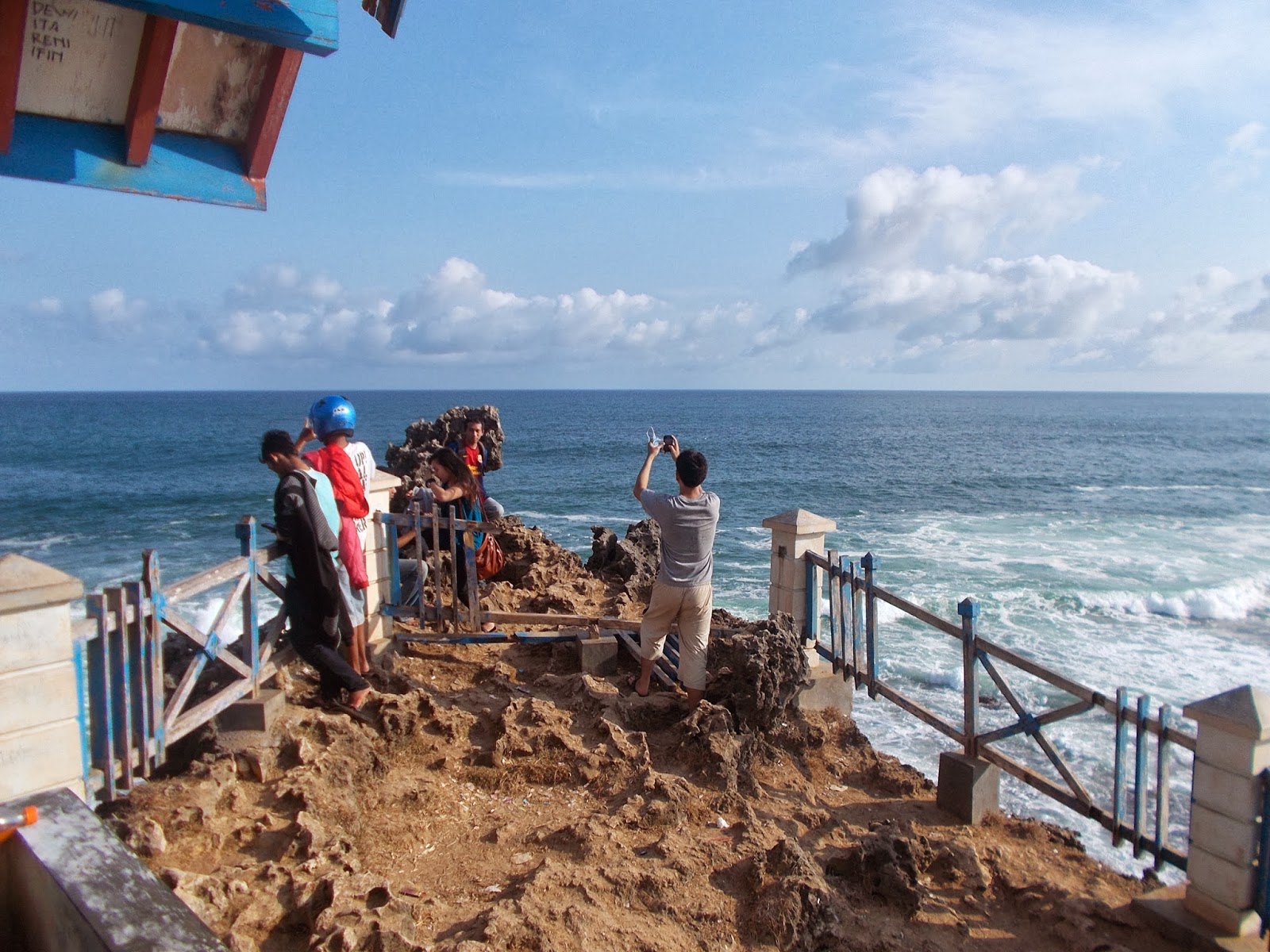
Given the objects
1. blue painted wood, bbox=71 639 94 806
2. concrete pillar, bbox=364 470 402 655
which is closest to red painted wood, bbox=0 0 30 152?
blue painted wood, bbox=71 639 94 806

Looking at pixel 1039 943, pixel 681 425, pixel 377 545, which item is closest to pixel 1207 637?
pixel 1039 943

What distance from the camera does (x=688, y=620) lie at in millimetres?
6125

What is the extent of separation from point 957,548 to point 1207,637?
10017mm

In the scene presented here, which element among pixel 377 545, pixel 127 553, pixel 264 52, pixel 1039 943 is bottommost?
pixel 127 553

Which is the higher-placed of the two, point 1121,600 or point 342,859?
point 342,859

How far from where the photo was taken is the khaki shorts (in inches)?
238

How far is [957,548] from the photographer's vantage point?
24516 millimetres

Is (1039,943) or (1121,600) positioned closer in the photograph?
(1039,943)

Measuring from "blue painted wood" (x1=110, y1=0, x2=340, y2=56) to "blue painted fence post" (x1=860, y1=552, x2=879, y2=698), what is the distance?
4.94m

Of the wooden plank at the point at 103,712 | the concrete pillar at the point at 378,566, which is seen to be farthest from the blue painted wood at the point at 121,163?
the concrete pillar at the point at 378,566

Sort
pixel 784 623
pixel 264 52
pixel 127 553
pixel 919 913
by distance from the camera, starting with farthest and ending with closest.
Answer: pixel 127 553 → pixel 784 623 → pixel 919 913 → pixel 264 52

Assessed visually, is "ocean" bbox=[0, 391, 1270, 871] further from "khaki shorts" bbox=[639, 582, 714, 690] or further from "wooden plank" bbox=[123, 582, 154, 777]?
"wooden plank" bbox=[123, 582, 154, 777]

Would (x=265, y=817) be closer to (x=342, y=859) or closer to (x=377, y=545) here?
(x=342, y=859)

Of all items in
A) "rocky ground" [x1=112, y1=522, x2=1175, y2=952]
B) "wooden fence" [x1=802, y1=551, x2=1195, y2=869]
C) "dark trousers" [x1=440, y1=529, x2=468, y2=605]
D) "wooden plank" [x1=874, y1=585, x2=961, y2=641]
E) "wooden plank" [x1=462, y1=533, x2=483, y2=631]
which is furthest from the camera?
"dark trousers" [x1=440, y1=529, x2=468, y2=605]
